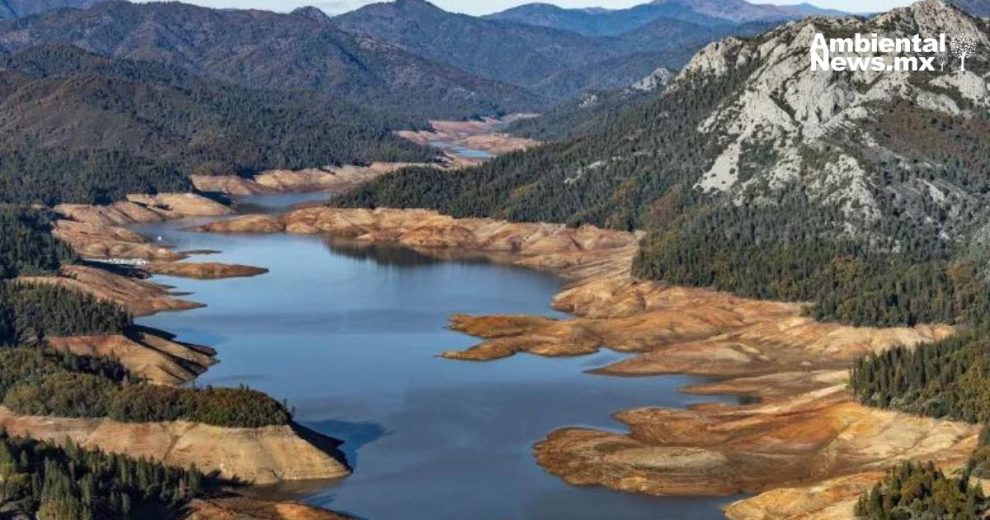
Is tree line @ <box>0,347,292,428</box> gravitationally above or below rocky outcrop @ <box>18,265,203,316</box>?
above

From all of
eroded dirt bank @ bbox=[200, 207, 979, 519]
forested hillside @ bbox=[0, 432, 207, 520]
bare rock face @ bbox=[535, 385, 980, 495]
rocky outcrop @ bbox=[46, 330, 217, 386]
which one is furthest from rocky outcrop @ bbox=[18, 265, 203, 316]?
forested hillside @ bbox=[0, 432, 207, 520]

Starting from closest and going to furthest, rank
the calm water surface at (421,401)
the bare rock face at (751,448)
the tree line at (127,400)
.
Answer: the calm water surface at (421,401) → the bare rock face at (751,448) → the tree line at (127,400)

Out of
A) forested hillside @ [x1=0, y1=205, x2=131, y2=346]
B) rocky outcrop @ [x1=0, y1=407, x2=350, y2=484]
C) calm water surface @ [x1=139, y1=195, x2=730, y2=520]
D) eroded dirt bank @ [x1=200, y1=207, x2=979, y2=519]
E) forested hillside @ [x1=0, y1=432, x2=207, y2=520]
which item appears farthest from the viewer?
forested hillside @ [x1=0, y1=205, x2=131, y2=346]

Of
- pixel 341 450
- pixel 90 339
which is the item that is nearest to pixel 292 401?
pixel 341 450

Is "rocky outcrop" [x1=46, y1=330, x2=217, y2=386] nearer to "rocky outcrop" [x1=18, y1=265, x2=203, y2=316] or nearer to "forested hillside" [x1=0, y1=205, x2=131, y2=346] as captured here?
"forested hillside" [x1=0, y1=205, x2=131, y2=346]

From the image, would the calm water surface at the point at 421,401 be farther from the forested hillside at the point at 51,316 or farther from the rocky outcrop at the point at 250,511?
the forested hillside at the point at 51,316

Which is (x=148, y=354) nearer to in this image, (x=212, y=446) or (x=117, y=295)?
(x=212, y=446)

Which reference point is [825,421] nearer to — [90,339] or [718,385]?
[718,385]

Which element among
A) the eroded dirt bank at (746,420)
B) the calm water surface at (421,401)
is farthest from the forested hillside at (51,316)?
the eroded dirt bank at (746,420)
